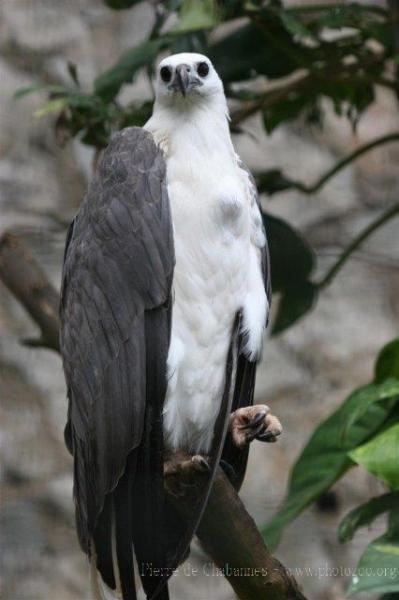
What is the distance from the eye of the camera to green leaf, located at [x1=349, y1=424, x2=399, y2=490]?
232 centimetres

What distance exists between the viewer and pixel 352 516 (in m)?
2.70

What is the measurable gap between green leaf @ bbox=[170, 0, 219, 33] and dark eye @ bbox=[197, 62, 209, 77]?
486 millimetres

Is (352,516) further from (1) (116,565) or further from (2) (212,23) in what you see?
(2) (212,23)

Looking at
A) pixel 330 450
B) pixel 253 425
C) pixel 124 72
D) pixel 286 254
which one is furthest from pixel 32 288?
pixel 253 425

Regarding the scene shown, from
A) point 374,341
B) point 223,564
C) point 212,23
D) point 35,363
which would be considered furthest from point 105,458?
point 374,341

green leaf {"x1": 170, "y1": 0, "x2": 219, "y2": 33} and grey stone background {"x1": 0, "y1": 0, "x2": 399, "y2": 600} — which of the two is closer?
green leaf {"x1": 170, "y1": 0, "x2": 219, "y2": 33}

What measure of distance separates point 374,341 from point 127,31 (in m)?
1.78

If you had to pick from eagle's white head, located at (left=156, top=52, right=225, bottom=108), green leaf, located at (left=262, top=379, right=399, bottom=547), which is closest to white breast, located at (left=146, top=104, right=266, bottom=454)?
eagle's white head, located at (left=156, top=52, right=225, bottom=108)

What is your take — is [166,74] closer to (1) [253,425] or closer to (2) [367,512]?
(1) [253,425]

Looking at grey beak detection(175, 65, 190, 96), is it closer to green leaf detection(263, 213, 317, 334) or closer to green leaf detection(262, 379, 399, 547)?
green leaf detection(262, 379, 399, 547)

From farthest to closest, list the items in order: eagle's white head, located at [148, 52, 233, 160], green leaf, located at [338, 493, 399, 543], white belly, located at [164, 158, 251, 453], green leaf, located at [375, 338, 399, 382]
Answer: green leaf, located at [375, 338, 399, 382] < green leaf, located at [338, 493, 399, 543] < eagle's white head, located at [148, 52, 233, 160] < white belly, located at [164, 158, 251, 453]

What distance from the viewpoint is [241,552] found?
201 cm

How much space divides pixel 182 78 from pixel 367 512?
3.61 feet

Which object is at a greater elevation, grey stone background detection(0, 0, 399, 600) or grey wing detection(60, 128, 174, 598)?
grey wing detection(60, 128, 174, 598)
